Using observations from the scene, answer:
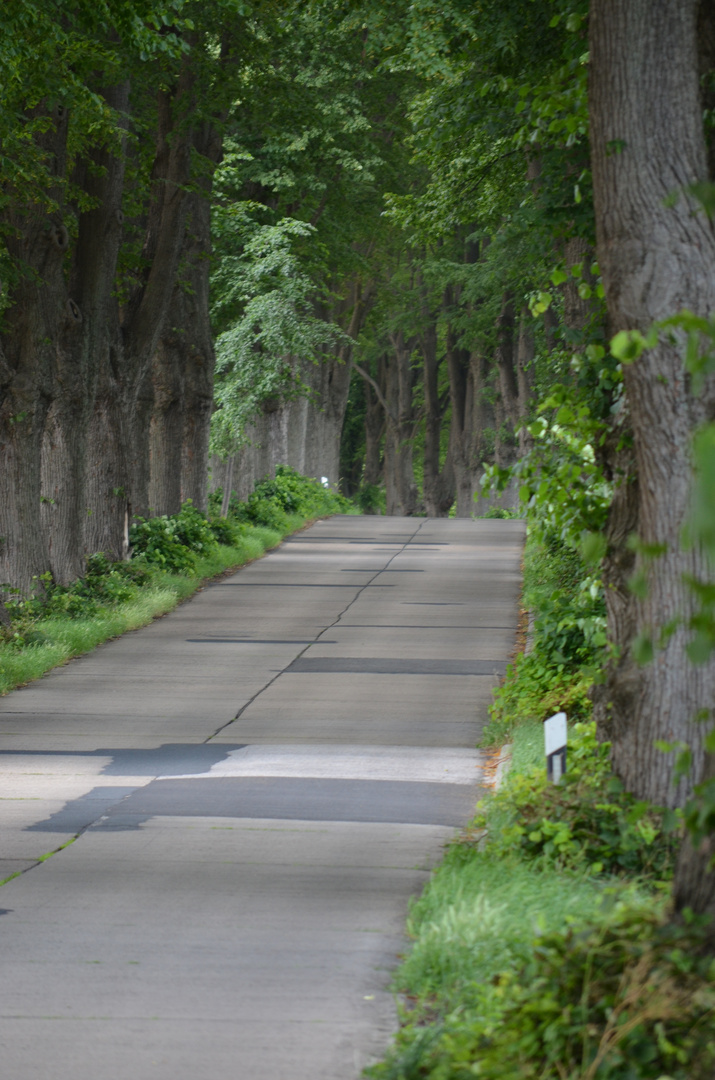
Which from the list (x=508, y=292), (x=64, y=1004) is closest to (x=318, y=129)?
(x=508, y=292)

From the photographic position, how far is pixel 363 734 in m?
11.9

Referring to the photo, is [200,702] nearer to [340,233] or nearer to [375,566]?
[375,566]

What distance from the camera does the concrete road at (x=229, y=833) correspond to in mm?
5266

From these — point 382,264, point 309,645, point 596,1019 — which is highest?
point 382,264

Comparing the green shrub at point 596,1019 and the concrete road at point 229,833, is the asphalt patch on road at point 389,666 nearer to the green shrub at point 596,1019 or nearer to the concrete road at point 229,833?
the concrete road at point 229,833

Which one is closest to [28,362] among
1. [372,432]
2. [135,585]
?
[135,585]

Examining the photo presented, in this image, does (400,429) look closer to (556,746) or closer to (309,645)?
(309,645)

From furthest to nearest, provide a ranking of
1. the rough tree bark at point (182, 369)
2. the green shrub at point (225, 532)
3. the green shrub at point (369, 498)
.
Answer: the green shrub at point (369, 498) < the green shrub at point (225, 532) < the rough tree bark at point (182, 369)

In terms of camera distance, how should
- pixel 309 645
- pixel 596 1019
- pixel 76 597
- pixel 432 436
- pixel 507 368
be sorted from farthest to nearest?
pixel 432 436 < pixel 507 368 < pixel 76 597 < pixel 309 645 < pixel 596 1019

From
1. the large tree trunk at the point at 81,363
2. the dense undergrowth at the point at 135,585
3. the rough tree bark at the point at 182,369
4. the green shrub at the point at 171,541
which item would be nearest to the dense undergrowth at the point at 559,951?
the dense undergrowth at the point at 135,585

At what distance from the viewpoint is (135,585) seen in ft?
68.6

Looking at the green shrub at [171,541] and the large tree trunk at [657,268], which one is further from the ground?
the large tree trunk at [657,268]

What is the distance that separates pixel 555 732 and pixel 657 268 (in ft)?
8.44

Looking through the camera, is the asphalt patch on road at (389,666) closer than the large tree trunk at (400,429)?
Yes
